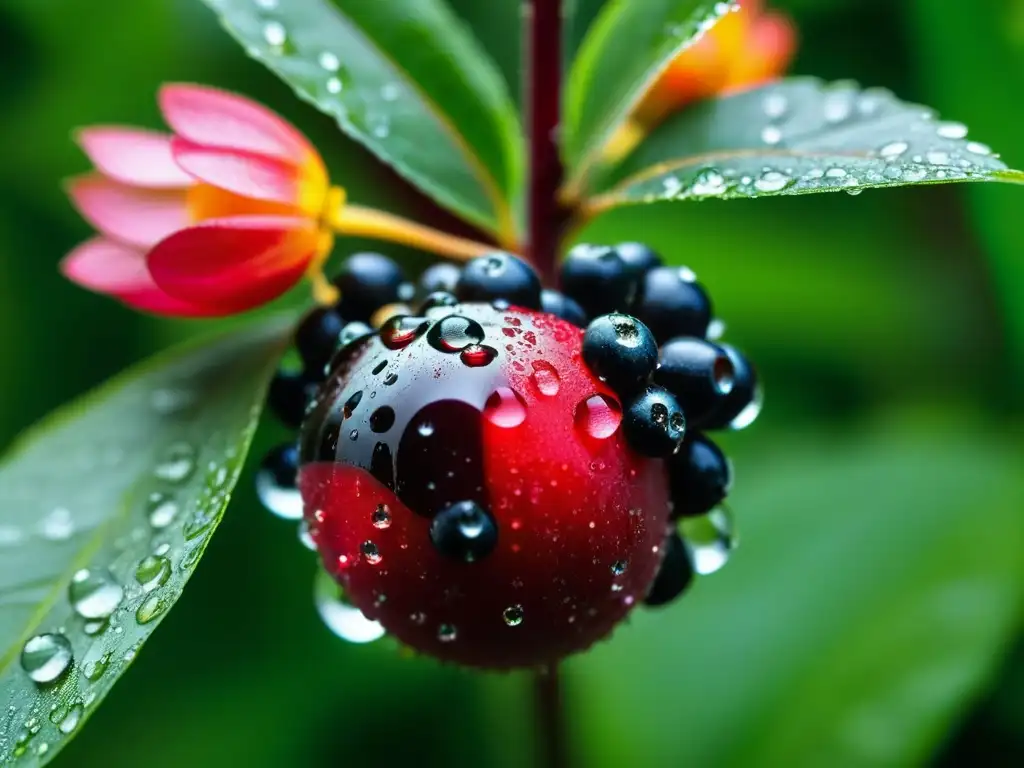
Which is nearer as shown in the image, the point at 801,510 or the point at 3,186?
the point at 801,510

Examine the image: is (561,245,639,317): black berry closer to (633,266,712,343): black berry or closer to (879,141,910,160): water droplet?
(633,266,712,343): black berry

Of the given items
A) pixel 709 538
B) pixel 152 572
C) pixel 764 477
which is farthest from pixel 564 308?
pixel 764 477

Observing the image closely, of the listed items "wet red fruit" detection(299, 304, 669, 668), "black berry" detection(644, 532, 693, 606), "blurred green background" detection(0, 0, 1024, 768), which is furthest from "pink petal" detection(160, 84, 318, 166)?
"blurred green background" detection(0, 0, 1024, 768)

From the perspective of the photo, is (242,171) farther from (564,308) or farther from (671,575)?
(671,575)

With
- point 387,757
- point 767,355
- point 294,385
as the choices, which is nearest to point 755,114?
point 294,385

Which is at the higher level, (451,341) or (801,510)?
(451,341)

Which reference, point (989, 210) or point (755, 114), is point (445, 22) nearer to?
point (755, 114)
